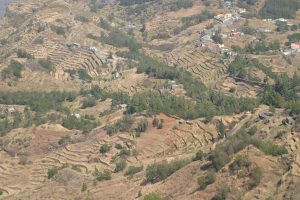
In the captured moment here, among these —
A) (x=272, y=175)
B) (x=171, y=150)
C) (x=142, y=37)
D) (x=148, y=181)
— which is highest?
(x=272, y=175)

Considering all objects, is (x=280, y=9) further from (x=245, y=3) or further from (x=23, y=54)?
(x=23, y=54)

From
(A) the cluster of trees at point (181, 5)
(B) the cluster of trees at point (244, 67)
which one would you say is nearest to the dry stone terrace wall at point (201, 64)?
(B) the cluster of trees at point (244, 67)

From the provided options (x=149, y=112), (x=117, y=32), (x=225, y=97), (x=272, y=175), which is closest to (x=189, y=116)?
(x=149, y=112)

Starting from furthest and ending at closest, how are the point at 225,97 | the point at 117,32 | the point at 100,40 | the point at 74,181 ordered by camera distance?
the point at 117,32 → the point at 100,40 → the point at 225,97 → the point at 74,181

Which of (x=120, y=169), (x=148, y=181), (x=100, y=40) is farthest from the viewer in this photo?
(x=100, y=40)

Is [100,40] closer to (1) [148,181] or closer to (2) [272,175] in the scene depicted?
(1) [148,181]

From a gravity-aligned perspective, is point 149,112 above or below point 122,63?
above

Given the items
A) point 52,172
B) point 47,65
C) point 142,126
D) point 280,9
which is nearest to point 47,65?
point 47,65
